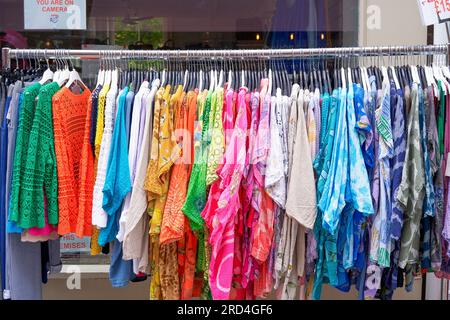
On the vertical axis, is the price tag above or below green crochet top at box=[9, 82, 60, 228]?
above


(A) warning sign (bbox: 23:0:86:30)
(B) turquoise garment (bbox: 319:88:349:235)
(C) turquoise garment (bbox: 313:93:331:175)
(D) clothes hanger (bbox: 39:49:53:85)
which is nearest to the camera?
(B) turquoise garment (bbox: 319:88:349:235)

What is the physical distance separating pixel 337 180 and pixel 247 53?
70 cm

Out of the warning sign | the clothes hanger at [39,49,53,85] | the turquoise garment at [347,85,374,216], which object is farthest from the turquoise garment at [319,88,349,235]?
the warning sign

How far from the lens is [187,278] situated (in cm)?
212

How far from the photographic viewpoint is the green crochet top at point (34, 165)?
198cm

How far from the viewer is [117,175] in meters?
2.01

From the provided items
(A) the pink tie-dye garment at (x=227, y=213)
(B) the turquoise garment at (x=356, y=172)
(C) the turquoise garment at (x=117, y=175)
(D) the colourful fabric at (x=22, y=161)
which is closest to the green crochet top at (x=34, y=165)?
(D) the colourful fabric at (x=22, y=161)

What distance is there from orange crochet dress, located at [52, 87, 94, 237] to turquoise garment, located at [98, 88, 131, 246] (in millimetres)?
101

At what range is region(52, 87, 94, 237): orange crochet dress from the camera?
6.68 feet

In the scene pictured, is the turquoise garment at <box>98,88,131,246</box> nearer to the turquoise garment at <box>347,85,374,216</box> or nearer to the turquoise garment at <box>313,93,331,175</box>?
the turquoise garment at <box>313,93,331,175</box>

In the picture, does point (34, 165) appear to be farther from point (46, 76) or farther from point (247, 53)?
point (247, 53)

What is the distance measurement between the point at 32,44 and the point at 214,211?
73.1 inches

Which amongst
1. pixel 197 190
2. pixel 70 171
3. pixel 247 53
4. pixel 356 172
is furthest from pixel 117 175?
pixel 356 172

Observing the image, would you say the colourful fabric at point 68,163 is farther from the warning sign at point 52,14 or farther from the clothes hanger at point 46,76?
the warning sign at point 52,14
